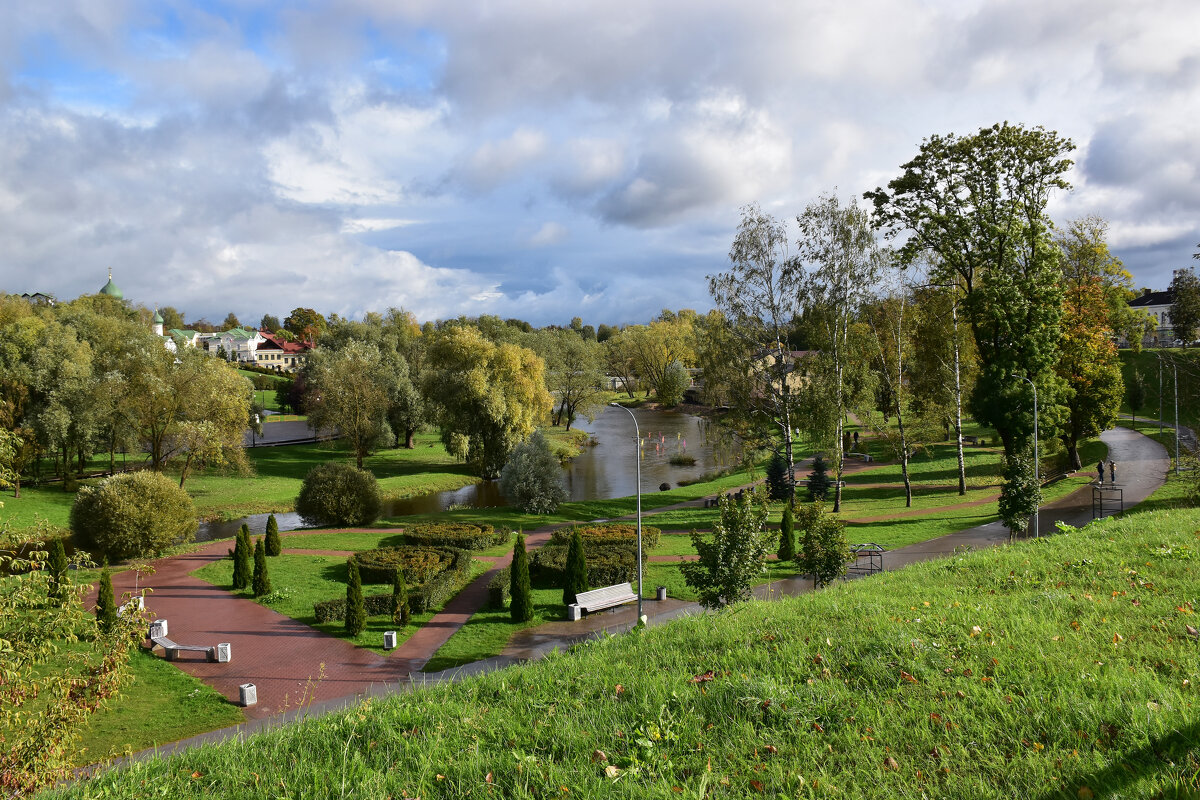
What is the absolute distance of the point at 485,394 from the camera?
4438cm

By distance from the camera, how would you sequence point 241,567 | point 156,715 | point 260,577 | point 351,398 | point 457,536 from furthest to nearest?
1. point 351,398
2. point 457,536
3. point 241,567
4. point 260,577
5. point 156,715

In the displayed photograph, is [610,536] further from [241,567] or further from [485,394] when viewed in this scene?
[485,394]

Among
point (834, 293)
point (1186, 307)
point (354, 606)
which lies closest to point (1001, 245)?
point (834, 293)

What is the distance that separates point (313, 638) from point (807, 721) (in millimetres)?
15714

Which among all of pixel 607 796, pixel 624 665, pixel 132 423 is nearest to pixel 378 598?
pixel 624 665

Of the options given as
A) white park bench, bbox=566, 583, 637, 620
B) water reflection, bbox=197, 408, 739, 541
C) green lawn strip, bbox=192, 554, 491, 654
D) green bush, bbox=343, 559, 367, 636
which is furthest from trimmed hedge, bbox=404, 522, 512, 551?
green bush, bbox=343, 559, 367, 636

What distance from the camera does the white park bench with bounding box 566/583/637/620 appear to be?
19188 millimetres

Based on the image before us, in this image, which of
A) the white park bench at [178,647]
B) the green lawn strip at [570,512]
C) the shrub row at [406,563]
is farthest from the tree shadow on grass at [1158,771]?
the green lawn strip at [570,512]

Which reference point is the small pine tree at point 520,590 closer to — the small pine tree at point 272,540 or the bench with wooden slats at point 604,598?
the bench with wooden slats at point 604,598

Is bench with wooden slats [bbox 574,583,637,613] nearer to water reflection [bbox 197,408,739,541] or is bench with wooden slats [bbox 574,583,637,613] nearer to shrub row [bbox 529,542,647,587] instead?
shrub row [bbox 529,542,647,587]

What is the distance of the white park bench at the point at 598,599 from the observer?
19188 millimetres

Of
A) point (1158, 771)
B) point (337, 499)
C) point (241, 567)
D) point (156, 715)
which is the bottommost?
point (156, 715)

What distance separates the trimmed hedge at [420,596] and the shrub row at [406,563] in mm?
96

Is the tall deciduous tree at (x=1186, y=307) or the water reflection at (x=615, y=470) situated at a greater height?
the tall deciduous tree at (x=1186, y=307)
